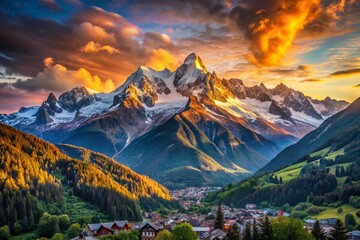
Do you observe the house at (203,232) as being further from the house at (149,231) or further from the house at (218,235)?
the house at (149,231)

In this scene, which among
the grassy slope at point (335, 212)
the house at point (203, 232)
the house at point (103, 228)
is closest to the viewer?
the house at point (203, 232)

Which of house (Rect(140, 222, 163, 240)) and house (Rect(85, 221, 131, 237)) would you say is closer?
house (Rect(140, 222, 163, 240))

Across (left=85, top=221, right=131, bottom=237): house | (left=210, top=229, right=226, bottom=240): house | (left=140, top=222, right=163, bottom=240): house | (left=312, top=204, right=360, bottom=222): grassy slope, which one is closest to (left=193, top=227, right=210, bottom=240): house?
(left=210, top=229, right=226, bottom=240): house

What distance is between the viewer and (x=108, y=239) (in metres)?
137

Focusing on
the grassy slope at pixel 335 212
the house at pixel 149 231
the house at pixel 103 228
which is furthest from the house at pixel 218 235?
the grassy slope at pixel 335 212

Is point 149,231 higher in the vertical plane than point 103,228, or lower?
lower

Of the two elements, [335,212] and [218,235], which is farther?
[335,212]

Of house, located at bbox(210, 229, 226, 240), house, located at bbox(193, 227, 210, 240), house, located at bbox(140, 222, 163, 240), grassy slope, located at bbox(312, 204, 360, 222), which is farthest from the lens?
grassy slope, located at bbox(312, 204, 360, 222)

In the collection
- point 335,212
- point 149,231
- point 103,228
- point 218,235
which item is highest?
point 103,228

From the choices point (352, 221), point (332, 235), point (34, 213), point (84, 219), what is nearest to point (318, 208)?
point (352, 221)

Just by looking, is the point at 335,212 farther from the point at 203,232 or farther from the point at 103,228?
the point at 103,228

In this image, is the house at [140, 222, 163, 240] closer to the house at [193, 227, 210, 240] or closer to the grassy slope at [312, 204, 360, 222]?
the house at [193, 227, 210, 240]

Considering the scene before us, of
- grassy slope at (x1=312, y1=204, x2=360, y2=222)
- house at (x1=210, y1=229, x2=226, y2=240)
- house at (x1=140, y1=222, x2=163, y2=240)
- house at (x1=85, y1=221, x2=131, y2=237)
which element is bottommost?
grassy slope at (x1=312, y1=204, x2=360, y2=222)

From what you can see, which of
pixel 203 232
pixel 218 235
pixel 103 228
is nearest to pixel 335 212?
pixel 203 232
